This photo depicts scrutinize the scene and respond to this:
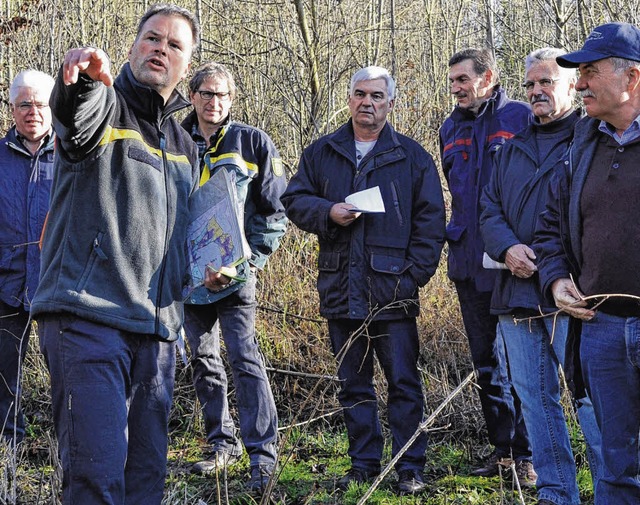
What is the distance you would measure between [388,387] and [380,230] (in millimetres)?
984

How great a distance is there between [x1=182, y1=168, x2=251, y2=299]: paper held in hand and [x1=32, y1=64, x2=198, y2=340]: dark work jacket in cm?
9

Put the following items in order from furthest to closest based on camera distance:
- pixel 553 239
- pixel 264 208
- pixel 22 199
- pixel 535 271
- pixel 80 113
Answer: pixel 264 208 → pixel 22 199 → pixel 535 271 → pixel 553 239 → pixel 80 113

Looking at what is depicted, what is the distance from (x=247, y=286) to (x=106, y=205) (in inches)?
97.2

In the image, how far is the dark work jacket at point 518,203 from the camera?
4.72 metres

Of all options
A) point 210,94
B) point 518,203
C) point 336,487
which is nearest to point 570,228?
point 518,203

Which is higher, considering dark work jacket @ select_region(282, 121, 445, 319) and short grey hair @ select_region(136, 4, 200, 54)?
short grey hair @ select_region(136, 4, 200, 54)

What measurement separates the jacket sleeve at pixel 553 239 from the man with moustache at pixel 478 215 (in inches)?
46.8

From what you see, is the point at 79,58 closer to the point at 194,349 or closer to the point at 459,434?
the point at 194,349

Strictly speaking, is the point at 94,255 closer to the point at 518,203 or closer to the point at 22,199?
the point at 518,203

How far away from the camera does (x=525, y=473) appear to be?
17.4ft

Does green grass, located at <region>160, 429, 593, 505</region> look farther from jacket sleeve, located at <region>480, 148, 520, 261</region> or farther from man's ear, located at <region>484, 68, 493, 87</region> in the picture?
man's ear, located at <region>484, 68, 493, 87</region>

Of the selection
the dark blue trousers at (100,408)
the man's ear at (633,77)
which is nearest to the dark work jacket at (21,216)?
the dark blue trousers at (100,408)

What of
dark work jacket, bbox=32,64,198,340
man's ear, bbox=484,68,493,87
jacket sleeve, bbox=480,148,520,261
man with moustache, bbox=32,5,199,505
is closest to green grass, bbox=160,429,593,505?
jacket sleeve, bbox=480,148,520,261

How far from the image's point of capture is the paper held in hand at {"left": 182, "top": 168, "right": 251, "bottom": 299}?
3.44m
